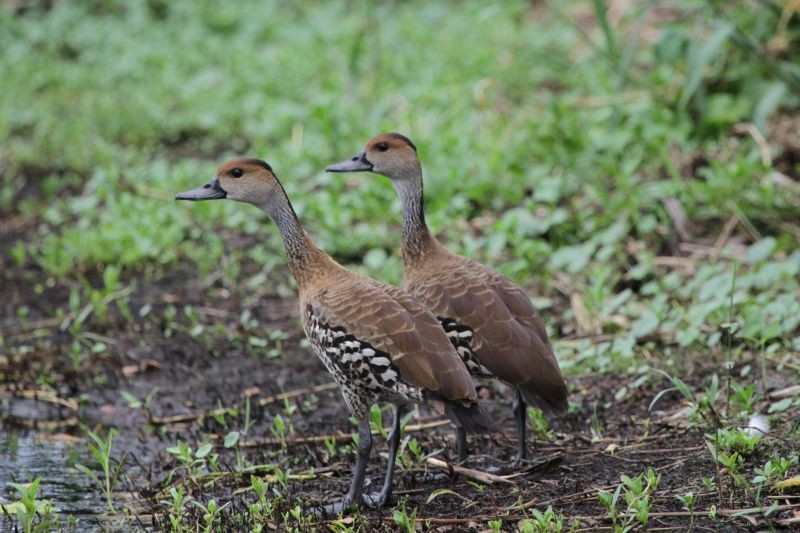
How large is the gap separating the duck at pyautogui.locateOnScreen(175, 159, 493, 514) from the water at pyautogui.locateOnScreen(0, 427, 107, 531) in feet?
3.53

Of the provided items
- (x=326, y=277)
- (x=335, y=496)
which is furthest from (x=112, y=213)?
(x=335, y=496)

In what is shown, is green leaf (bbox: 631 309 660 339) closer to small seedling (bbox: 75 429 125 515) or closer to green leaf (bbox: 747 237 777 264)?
green leaf (bbox: 747 237 777 264)

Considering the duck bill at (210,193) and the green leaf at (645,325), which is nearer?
the duck bill at (210,193)

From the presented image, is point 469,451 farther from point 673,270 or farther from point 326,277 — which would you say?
point 673,270

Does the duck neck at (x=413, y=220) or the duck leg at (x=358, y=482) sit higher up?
the duck neck at (x=413, y=220)

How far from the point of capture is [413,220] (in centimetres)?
551

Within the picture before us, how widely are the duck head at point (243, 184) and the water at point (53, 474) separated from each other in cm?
139

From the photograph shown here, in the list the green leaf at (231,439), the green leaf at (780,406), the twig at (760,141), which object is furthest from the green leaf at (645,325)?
the green leaf at (231,439)

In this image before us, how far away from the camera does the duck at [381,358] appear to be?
4.30 meters

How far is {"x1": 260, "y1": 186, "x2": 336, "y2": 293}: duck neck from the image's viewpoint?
5.05m

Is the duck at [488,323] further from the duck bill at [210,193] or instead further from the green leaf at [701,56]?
the green leaf at [701,56]

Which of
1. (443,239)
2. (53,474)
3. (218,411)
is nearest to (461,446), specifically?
(218,411)

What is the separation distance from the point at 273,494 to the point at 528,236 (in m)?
3.34

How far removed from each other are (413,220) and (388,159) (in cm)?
37
